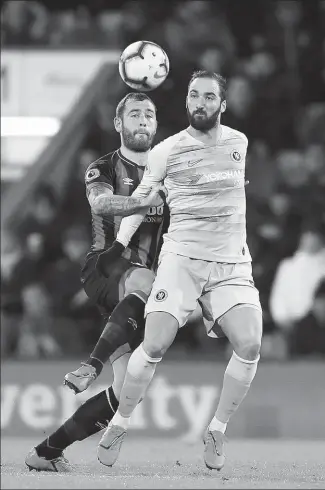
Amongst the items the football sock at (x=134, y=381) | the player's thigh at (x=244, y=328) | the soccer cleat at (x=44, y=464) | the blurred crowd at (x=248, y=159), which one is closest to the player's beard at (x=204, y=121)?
the player's thigh at (x=244, y=328)

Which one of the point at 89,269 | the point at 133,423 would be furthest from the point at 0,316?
the point at 89,269

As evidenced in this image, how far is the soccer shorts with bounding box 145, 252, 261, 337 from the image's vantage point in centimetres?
559

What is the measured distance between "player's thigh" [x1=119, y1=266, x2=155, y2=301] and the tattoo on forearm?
0.34 m

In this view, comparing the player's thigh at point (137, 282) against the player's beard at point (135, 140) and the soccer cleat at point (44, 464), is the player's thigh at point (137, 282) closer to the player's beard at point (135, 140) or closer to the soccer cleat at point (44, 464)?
the player's beard at point (135, 140)

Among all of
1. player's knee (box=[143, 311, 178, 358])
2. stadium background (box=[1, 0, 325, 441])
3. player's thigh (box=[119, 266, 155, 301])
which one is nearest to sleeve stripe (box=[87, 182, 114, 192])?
player's thigh (box=[119, 266, 155, 301])

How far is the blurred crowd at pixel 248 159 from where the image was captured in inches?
371

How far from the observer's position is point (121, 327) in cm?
579

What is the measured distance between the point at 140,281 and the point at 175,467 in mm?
1389

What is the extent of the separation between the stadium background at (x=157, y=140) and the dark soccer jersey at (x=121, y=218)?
10.9 ft

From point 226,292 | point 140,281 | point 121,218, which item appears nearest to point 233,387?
point 226,292

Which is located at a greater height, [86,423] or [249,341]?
[249,341]

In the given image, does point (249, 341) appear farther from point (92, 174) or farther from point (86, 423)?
point (92, 174)

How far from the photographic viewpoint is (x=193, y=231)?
5.72 meters

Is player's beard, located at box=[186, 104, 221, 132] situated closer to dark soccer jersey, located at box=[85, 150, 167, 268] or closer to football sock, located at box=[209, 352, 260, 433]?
dark soccer jersey, located at box=[85, 150, 167, 268]
